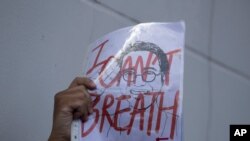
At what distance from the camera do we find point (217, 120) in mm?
2621

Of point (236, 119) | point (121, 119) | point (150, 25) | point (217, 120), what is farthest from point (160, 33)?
point (236, 119)

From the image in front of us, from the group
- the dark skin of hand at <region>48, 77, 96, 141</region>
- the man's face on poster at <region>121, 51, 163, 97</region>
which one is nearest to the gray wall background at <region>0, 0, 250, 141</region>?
the dark skin of hand at <region>48, 77, 96, 141</region>

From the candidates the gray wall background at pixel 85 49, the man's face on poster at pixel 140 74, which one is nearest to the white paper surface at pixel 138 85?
the man's face on poster at pixel 140 74

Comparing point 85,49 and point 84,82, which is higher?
point 85,49

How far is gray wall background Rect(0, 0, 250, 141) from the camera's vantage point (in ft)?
5.09

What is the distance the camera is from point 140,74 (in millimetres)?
1243

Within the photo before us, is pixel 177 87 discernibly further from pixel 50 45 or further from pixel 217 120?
pixel 217 120

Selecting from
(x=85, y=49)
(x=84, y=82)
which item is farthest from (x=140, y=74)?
(x=85, y=49)

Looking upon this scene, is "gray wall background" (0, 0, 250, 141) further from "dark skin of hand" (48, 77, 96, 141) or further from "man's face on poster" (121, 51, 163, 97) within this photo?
"man's face on poster" (121, 51, 163, 97)

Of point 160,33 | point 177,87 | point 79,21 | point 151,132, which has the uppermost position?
point 79,21

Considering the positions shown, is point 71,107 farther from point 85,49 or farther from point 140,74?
point 85,49

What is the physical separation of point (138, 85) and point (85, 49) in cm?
65

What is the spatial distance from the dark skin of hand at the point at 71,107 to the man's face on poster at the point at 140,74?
11 centimetres

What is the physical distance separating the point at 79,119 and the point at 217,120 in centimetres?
160
